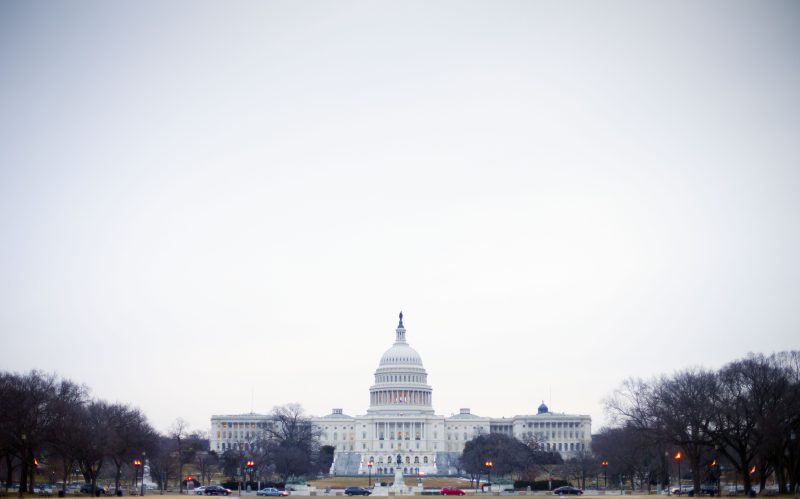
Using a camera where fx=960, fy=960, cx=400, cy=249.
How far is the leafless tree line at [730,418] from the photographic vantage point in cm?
7062

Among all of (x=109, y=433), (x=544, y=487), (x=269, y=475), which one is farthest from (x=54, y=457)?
(x=544, y=487)

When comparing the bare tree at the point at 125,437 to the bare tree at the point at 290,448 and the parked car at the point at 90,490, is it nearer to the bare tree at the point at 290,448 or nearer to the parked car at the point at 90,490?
the parked car at the point at 90,490

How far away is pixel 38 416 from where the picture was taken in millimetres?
77812

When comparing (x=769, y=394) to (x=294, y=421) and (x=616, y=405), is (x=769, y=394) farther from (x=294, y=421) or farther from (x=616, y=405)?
(x=294, y=421)

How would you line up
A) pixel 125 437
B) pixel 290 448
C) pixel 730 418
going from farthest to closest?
pixel 290 448 → pixel 125 437 → pixel 730 418

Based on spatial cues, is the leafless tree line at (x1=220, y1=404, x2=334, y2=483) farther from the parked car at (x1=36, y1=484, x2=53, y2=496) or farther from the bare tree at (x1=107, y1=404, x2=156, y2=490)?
the parked car at (x1=36, y1=484, x2=53, y2=496)

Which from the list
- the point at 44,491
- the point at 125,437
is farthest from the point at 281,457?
the point at 44,491

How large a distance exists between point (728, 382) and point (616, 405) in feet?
41.3

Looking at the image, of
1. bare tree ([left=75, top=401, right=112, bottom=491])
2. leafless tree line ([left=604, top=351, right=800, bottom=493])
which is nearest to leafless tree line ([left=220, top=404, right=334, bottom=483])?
bare tree ([left=75, top=401, right=112, bottom=491])

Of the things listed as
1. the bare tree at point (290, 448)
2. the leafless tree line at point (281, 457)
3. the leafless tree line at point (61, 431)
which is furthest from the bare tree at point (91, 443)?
the bare tree at point (290, 448)

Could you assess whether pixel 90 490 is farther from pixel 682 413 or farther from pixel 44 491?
pixel 682 413

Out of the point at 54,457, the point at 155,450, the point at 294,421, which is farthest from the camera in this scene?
the point at 294,421

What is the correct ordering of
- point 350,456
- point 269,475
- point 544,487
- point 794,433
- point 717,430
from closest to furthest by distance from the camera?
point 794,433 < point 717,430 < point 544,487 < point 269,475 < point 350,456

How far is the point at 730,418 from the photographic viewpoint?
7344cm
